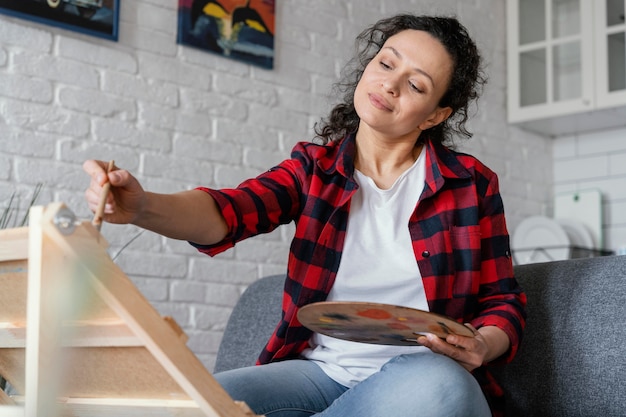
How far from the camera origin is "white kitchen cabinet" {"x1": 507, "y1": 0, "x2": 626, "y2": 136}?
430 centimetres

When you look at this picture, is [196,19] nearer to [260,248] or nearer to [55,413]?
[260,248]

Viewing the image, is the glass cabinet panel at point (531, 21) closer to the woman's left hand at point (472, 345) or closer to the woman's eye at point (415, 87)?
the woman's eye at point (415, 87)

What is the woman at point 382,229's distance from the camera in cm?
157

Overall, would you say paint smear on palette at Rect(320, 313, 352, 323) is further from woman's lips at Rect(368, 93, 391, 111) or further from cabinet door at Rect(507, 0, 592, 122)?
cabinet door at Rect(507, 0, 592, 122)

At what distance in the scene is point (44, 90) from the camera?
2957 mm

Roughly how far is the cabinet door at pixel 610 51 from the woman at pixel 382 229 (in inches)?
102

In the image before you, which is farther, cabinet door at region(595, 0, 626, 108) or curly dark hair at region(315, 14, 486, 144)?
cabinet door at region(595, 0, 626, 108)

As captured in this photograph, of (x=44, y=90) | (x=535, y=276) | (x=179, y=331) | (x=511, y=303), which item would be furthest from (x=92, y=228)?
(x=44, y=90)

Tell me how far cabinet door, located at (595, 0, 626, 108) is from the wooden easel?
3.67m

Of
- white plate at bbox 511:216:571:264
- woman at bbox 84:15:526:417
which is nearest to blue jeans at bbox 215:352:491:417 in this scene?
woman at bbox 84:15:526:417

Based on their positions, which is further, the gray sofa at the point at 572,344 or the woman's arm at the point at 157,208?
the gray sofa at the point at 572,344

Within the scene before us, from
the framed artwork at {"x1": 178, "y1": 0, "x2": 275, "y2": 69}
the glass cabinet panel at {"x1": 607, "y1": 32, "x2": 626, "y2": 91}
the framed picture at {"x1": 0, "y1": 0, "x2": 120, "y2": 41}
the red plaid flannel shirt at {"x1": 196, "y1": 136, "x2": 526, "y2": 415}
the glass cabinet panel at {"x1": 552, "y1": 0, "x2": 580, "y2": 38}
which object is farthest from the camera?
the glass cabinet panel at {"x1": 552, "y1": 0, "x2": 580, "y2": 38}

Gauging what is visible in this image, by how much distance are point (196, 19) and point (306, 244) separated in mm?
1911

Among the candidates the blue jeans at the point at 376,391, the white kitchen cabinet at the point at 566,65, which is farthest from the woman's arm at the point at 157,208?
the white kitchen cabinet at the point at 566,65
